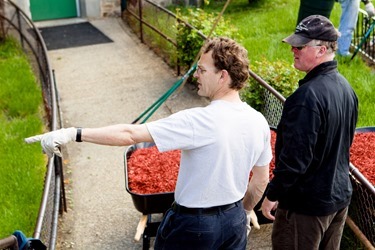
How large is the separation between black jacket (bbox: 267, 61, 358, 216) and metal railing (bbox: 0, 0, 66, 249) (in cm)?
166

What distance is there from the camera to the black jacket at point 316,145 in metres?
3.36

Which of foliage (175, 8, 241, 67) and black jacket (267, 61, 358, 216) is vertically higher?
black jacket (267, 61, 358, 216)

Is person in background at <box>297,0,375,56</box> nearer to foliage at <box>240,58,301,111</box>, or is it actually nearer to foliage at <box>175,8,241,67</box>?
foliage at <box>175,8,241,67</box>

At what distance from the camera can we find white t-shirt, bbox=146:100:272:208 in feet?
9.75

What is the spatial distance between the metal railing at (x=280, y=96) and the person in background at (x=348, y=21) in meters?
0.37

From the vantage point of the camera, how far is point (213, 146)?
120 inches

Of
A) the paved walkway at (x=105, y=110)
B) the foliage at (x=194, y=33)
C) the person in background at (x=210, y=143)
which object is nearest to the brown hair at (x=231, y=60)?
the person in background at (x=210, y=143)

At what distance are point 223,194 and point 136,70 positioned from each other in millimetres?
7281

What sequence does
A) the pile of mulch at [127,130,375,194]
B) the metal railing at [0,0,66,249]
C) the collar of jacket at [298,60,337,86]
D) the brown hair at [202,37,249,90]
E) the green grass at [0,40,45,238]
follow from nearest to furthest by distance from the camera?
1. the brown hair at [202,37,249,90]
2. the collar of jacket at [298,60,337,86]
3. the metal railing at [0,0,66,249]
4. the pile of mulch at [127,130,375,194]
5. the green grass at [0,40,45,238]

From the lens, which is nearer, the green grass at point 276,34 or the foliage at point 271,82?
the foliage at point 271,82

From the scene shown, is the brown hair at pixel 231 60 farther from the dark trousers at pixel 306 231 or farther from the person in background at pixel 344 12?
the person in background at pixel 344 12

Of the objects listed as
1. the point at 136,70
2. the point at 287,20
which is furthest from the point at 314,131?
the point at 287,20

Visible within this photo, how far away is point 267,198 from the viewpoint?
147 inches

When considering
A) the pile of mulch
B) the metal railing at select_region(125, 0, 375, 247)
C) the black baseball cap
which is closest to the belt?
the black baseball cap
